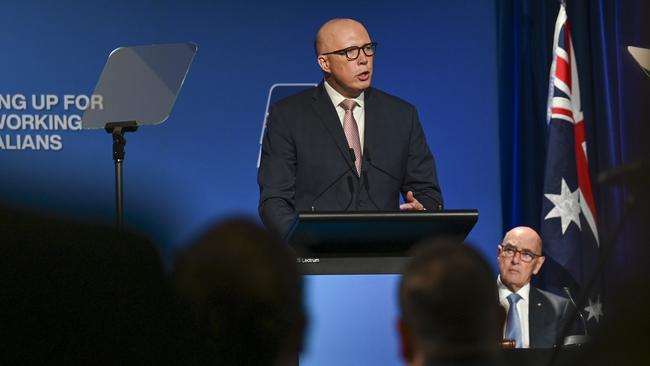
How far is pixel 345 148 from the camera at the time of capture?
4137 millimetres

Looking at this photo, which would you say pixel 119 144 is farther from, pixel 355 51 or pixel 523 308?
pixel 523 308

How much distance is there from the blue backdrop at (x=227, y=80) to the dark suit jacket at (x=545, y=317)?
1.19 meters

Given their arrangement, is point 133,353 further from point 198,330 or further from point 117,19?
point 117,19

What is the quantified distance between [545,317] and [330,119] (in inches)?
57.0

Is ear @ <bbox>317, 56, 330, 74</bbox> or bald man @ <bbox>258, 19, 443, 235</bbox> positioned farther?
ear @ <bbox>317, 56, 330, 74</bbox>

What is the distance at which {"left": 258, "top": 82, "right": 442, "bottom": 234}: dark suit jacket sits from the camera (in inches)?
159

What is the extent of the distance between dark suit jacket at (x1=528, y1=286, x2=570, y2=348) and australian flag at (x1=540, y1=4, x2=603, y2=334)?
0.86 meters

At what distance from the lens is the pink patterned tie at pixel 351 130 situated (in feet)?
13.9

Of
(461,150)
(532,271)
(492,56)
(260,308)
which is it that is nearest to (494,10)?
(492,56)

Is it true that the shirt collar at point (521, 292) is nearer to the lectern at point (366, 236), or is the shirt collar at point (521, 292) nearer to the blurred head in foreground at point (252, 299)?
the lectern at point (366, 236)

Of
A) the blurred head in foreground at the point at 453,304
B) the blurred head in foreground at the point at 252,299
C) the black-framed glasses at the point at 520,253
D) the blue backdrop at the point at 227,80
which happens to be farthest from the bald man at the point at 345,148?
the blurred head in foreground at the point at 252,299

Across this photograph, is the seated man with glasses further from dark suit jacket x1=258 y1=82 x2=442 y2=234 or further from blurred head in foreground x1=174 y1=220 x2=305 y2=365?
blurred head in foreground x1=174 y1=220 x2=305 y2=365

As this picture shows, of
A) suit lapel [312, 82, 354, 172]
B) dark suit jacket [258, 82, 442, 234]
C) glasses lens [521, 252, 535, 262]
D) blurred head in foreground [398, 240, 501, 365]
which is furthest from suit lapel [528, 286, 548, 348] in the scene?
blurred head in foreground [398, 240, 501, 365]

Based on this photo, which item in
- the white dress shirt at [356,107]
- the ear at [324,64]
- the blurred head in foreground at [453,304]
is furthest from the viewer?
the ear at [324,64]
